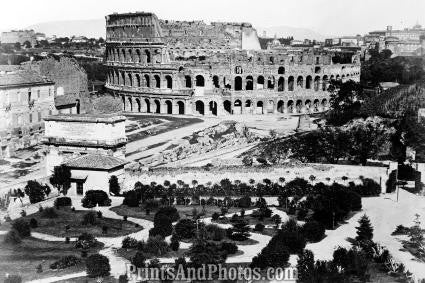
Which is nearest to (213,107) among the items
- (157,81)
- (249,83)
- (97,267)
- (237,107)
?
(237,107)

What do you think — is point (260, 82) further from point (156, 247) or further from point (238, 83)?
point (156, 247)

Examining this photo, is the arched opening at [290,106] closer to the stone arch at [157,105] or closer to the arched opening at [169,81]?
the arched opening at [169,81]

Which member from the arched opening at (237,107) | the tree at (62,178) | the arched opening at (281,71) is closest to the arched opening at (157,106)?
the arched opening at (237,107)

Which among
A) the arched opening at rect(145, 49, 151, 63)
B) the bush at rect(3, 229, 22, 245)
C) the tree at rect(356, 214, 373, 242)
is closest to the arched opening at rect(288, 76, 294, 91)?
the arched opening at rect(145, 49, 151, 63)

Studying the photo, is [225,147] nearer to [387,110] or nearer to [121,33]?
[387,110]

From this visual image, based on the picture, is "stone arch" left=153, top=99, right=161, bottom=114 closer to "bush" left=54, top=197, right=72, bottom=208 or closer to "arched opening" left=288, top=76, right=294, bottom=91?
"arched opening" left=288, top=76, right=294, bottom=91

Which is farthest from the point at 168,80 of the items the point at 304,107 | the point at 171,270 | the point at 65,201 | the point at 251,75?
the point at 171,270
